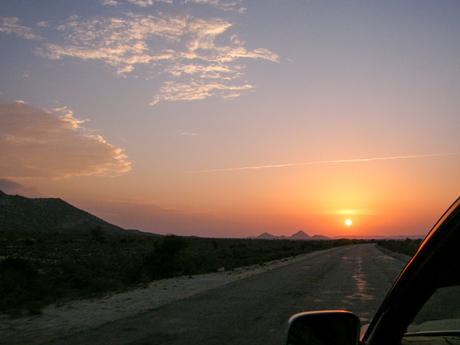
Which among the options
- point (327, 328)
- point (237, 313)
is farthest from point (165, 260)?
point (327, 328)

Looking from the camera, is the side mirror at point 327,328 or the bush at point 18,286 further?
the bush at point 18,286

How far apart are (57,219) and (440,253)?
171215 millimetres

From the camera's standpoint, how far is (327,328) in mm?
2008

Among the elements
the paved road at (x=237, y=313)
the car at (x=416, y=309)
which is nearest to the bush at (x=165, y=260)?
the paved road at (x=237, y=313)

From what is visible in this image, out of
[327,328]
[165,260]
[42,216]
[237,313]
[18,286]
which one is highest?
[42,216]

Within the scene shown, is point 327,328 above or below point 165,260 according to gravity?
above

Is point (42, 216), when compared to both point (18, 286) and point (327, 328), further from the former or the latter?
point (327, 328)

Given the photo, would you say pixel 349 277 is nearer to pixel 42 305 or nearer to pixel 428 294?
pixel 42 305

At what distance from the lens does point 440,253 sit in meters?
1.69

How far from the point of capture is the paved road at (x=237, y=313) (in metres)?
8.92

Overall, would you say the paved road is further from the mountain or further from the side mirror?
the mountain

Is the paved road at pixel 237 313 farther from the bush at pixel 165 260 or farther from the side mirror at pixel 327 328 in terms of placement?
the bush at pixel 165 260

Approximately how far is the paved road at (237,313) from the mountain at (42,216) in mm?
116306

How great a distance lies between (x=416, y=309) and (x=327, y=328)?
1.19ft
